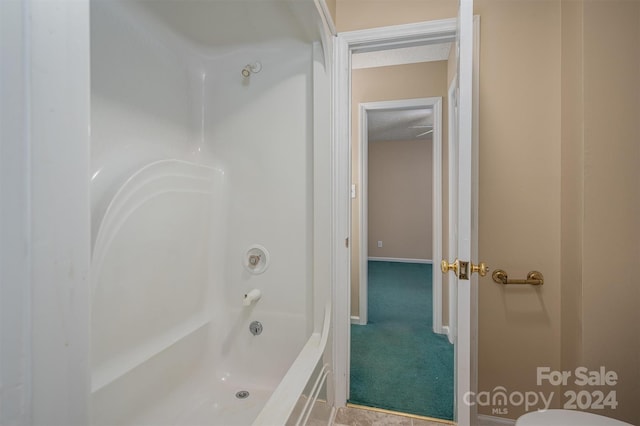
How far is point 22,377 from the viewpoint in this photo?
35 cm

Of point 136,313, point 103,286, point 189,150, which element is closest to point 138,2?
point 189,150

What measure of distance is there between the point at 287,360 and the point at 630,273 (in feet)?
5.31

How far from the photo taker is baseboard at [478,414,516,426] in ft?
4.99

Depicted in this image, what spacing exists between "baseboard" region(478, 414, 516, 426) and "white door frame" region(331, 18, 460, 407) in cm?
72

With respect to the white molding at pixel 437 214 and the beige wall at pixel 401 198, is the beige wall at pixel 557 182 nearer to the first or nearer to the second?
the white molding at pixel 437 214

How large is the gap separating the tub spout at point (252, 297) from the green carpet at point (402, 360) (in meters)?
0.84

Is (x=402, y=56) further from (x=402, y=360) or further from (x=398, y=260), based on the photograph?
(x=398, y=260)

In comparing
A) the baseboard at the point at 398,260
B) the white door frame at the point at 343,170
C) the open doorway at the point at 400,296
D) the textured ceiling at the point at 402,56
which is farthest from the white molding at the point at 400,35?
the baseboard at the point at 398,260

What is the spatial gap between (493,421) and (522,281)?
76 cm

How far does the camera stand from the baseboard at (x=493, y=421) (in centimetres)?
152

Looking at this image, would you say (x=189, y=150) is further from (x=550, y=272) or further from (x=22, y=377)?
(x=550, y=272)

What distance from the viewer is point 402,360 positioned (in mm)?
2176

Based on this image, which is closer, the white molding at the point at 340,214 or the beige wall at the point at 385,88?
the white molding at the point at 340,214

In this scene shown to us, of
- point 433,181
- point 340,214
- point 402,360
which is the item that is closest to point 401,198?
point 433,181
